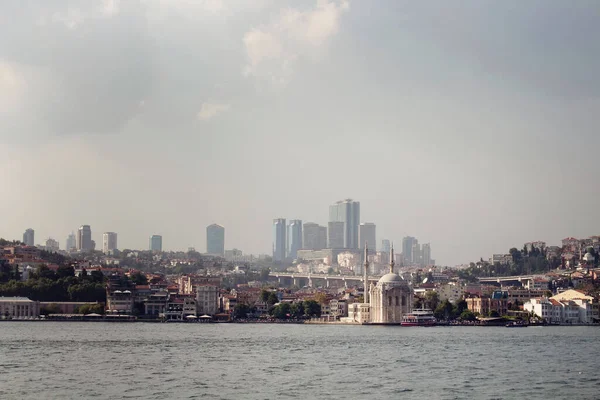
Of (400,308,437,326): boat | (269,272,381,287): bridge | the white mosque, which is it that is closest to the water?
(400,308,437,326): boat

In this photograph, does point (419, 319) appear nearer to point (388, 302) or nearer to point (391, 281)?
point (388, 302)

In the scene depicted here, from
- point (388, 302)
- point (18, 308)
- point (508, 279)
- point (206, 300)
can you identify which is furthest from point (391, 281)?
point (508, 279)

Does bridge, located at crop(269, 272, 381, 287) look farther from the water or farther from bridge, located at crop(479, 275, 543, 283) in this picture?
the water

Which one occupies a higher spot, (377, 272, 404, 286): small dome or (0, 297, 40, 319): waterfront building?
(377, 272, 404, 286): small dome

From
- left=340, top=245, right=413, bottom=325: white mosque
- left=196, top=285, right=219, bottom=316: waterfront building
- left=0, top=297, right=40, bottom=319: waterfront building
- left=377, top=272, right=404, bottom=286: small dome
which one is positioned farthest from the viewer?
left=196, top=285, right=219, bottom=316: waterfront building

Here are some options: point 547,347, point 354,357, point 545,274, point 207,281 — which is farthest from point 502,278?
point 354,357

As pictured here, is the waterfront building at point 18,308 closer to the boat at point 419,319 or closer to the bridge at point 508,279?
the boat at point 419,319

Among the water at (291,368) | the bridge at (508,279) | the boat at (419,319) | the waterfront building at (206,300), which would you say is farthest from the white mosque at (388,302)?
the bridge at (508,279)
